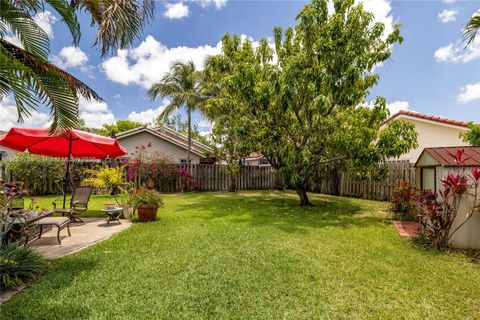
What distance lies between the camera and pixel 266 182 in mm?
18266

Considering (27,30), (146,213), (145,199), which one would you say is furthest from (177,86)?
(27,30)

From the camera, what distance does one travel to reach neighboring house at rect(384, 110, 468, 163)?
13.9 meters

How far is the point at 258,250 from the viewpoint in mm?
4887

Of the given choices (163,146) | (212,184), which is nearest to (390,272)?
(212,184)

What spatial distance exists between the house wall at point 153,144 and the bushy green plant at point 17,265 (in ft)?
59.9

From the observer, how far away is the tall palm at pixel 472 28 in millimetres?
5785

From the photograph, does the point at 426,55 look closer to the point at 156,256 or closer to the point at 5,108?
the point at 156,256

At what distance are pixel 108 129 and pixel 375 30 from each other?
55.0 meters

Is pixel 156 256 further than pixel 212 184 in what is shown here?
No

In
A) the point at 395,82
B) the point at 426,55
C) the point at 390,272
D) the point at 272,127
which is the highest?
the point at 426,55

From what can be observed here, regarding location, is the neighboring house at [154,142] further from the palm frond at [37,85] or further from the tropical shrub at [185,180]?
the palm frond at [37,85]

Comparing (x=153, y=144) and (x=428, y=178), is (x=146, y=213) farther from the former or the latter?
(x=153, y=144)

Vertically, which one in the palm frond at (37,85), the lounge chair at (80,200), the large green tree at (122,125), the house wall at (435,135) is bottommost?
the lounge chair at (80,200)

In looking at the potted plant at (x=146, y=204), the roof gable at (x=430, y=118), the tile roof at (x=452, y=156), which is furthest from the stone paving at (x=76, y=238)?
the roof gable at (x=430, y=118)
